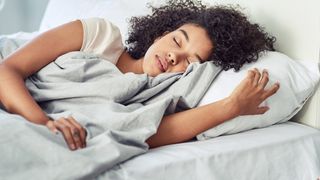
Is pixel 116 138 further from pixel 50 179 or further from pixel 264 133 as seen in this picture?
pixel 264 133

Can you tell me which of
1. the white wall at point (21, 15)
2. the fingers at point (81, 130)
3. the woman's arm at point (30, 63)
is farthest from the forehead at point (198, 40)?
the white wall at point (21, 15)

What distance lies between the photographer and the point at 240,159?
829 mm

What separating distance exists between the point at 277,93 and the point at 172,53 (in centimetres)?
27

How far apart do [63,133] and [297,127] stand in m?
0.54

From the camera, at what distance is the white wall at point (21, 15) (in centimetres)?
248

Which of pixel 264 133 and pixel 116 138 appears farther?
pixel 264 133

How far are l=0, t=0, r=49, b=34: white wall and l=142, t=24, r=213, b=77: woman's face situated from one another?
164cm

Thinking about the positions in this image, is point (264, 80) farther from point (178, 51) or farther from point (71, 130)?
point (71, 130)

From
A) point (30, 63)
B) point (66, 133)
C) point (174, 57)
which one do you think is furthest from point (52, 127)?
point (174, 57)

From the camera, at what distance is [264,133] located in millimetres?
922

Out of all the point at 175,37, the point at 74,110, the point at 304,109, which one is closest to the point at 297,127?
the point at 304,109

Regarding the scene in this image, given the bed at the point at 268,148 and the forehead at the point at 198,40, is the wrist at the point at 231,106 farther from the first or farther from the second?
the forehead at the point at 198,40

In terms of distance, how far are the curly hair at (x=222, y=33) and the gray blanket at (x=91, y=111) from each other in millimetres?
66

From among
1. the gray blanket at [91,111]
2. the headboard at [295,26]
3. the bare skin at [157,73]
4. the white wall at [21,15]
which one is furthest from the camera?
the white wall at [21,15]
